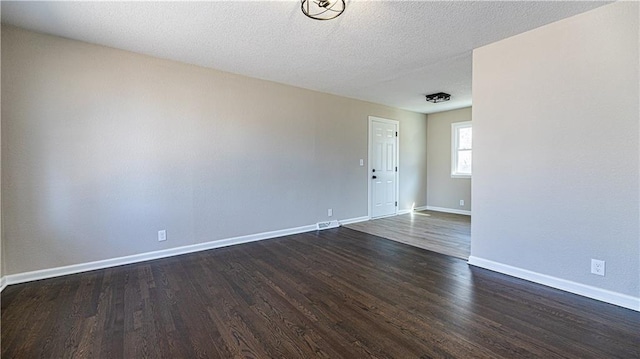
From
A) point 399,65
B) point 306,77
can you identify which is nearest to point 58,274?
point 306,77

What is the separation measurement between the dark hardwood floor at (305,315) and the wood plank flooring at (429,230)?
736mm

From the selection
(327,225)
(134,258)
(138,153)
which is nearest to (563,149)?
(327,225)

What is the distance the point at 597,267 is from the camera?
234cm

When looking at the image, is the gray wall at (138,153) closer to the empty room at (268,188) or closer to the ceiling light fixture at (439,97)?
the empty room at (268,188)

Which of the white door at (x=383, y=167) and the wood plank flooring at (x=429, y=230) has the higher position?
the white door at (x=383, y=167)

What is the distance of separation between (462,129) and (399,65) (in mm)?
3563

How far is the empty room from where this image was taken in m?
1.95

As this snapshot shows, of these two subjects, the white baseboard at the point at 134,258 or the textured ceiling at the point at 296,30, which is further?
the white baseboard at the point at 134,258

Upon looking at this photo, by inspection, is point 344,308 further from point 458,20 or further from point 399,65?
point 399,65

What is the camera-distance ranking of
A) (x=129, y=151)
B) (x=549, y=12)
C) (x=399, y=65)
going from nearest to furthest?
(x=549, y=12) → (x=129, y=151) → (x=399, y=65)

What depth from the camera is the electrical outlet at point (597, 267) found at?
2.32 metres

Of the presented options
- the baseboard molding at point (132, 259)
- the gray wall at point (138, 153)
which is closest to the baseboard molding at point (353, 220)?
the gray wall at point (138, 153)

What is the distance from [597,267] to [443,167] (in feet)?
15.1

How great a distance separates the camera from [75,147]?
9.59ft
